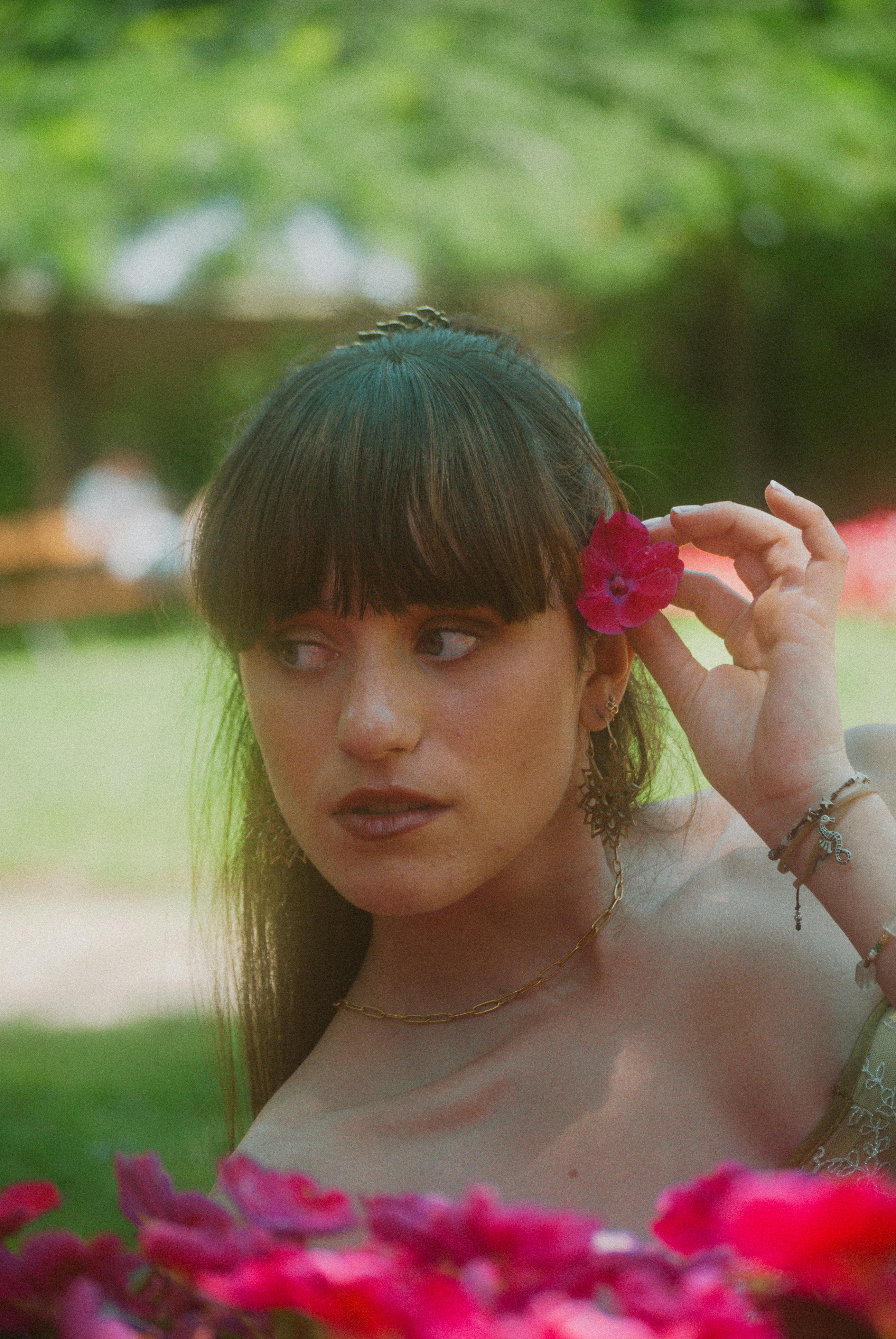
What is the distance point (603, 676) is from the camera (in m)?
2.12

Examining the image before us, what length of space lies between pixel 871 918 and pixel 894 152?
1523 cm

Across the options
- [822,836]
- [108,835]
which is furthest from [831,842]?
[108,835]

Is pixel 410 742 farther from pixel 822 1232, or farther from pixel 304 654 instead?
pixel 822 1232

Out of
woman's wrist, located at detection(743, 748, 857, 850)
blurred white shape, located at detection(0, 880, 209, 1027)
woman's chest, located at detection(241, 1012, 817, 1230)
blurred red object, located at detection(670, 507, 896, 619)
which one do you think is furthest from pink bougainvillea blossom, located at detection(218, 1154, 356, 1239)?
blurred red object, located at detection(670, 507, 896, 619)

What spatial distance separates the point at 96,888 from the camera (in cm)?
766

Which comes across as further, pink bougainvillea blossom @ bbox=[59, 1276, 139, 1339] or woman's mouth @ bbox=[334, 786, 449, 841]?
woman's mouth @ bbox=[334, 786, 449, 841]

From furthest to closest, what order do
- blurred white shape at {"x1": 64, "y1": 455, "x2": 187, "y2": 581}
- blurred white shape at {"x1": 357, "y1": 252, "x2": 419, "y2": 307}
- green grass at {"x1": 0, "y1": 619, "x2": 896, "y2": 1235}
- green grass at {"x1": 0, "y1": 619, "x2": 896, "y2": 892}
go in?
blurred white shape at {"x1": 64, "y1": 455, "x2": 187, "y2": 581} < blurred white shape at {"x1": 357, "y1": 252, "x2": 419, "y2": 307} < green grass at {"x1": 0, "y1": 619, "x2": 896, "y2": 892} < green grass at {"x1": 0, "y1": 619, "x2": 896, "y2": 1235}

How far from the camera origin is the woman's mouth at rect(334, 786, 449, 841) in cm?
176

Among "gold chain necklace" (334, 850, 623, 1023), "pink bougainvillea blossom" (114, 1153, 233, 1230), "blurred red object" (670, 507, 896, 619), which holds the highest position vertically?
"blurred red object" (670, 507, 896, 619)

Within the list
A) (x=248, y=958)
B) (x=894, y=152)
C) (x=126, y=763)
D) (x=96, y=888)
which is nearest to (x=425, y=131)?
(x=894, y=152)

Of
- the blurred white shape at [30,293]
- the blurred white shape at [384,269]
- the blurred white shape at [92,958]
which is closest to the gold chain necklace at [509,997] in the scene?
the blurred white shape at [92,958]

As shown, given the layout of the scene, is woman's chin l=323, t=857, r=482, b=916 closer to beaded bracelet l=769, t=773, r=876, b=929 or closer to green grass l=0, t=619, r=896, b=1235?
beaded bracelet l=769, t=773, r=876, b=929

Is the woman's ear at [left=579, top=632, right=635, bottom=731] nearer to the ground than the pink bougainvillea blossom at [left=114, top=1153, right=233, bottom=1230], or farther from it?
farther from it

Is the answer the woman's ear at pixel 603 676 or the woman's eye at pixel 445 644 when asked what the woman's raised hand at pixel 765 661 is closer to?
the woman's ear at pixel 603 676
